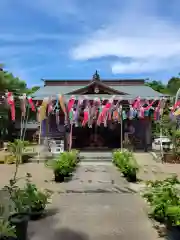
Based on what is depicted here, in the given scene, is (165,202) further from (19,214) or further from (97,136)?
(97,136)

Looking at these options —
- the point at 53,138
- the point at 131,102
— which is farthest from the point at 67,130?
the point at 131,102

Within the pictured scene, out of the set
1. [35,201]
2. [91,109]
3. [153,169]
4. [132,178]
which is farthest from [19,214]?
[91,109]

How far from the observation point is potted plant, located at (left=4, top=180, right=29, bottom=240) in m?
5.51

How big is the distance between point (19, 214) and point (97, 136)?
1791 centimetres

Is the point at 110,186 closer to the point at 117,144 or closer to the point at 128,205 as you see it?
the point at 128,205

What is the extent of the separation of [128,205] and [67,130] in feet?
47.7

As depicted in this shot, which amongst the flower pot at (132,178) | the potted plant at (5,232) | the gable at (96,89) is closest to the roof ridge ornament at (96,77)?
the gable at (96,89)

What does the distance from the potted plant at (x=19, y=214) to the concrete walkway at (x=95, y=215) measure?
54 cm

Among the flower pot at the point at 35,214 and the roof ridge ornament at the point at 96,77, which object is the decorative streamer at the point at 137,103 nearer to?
the roof ridge ornament at the point at 96,77

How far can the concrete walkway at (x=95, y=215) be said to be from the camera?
6338mm

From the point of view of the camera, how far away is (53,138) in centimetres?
2266

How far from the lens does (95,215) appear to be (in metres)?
7.71

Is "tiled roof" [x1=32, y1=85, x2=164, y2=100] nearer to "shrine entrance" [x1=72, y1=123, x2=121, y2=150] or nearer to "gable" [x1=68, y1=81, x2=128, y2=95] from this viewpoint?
"gable" [x1=68, y1=81, x2=128, y2=95]

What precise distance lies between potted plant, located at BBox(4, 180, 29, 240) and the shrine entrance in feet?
55.9
